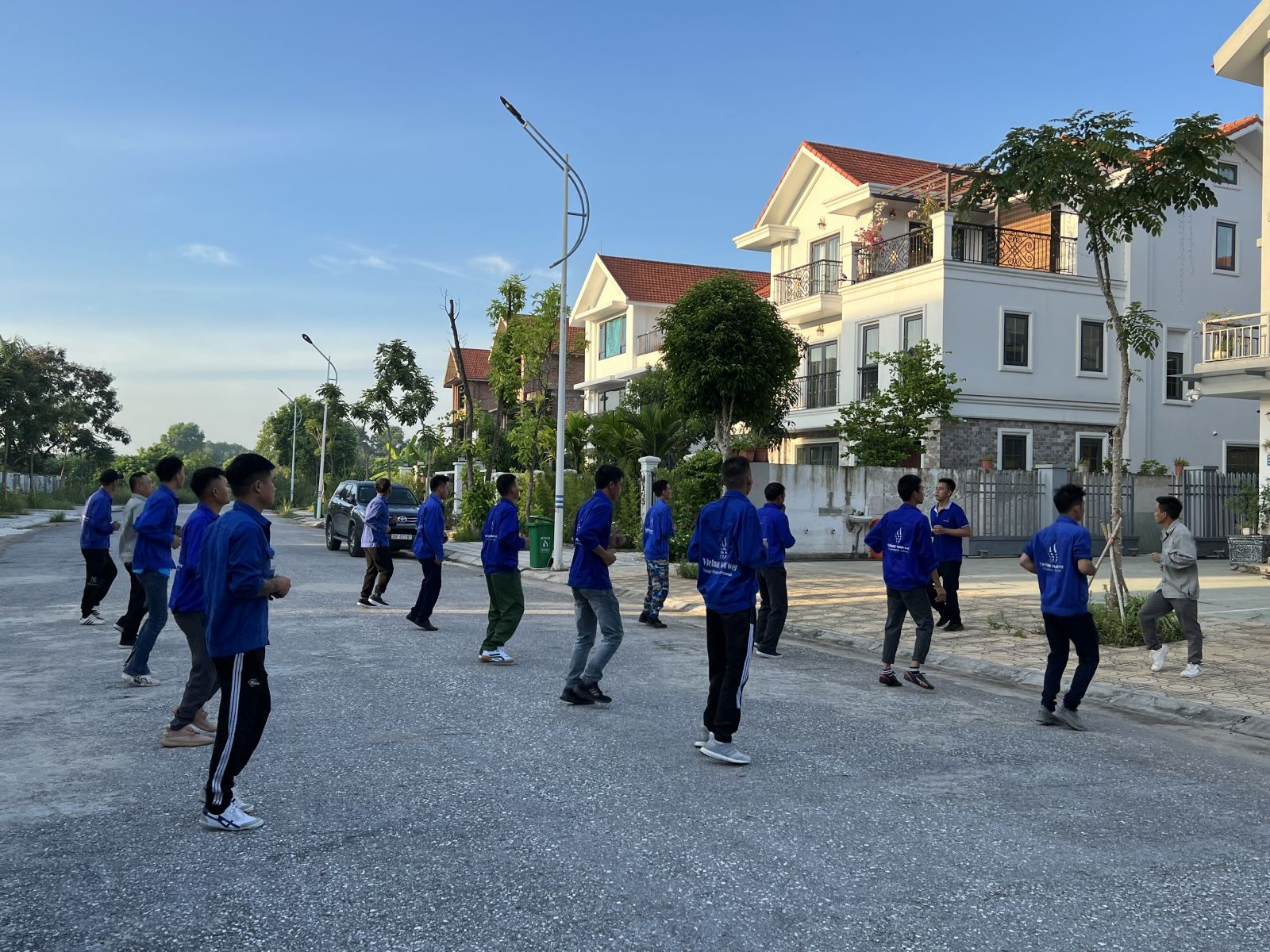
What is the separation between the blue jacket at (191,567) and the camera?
276 inches

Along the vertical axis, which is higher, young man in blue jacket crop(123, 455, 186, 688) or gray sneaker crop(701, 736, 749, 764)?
young man in blue jacket crop(123, 455, 186, 688)

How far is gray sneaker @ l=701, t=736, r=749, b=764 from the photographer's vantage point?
6488 mm

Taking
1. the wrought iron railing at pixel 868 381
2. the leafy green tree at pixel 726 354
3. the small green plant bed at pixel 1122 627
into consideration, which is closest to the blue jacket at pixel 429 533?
the small green plant bed at pixel 1122 627

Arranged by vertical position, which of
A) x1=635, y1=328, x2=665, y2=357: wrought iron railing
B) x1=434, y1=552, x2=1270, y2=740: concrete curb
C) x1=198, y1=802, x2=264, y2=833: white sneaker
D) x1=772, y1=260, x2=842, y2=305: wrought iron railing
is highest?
x1=772, y1=260, x2=842, y2=305: wrought iron railing

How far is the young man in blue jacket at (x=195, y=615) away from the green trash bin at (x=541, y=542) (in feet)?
49.6

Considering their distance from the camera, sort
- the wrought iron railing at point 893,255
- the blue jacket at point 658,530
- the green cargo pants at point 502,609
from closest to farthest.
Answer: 1. the green cargo pants at point 502,609
2. the blue jacket at point 658,530
3. the wrought iron railing at point 893,255

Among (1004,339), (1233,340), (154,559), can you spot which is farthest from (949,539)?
(1004,339)

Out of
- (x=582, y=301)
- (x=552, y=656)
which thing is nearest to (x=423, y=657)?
(x=552, y=656)

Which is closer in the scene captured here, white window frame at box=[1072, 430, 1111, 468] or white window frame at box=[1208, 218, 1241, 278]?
white window frame at box=[1072, 430, 1111, 468]

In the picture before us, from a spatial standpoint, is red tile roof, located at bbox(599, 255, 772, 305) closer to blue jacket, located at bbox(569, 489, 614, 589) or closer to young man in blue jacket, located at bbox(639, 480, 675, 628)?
young man in blue jacket, located at bbox(639, 480, 675, 628)

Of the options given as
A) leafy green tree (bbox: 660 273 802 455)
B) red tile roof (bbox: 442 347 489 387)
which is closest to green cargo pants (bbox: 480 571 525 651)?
leafy green tree (bbox: 660 273 802 455)

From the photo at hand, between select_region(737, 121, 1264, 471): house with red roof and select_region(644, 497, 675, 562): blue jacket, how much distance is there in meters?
16.0

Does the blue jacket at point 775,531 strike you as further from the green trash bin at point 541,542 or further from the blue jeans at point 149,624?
the green trash bin at point 541,542

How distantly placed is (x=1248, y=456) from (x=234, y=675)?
33.1 m
